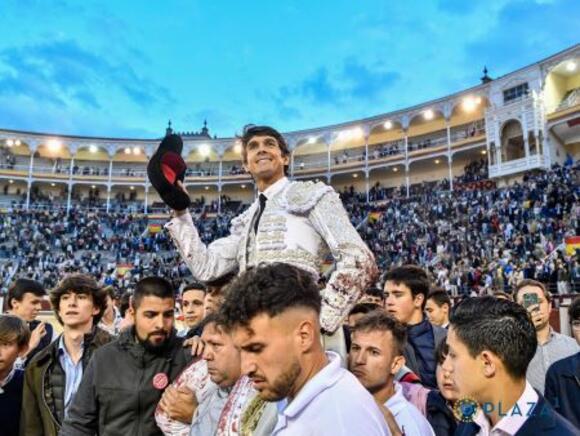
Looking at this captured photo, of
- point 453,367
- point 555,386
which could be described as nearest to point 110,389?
point 453,367

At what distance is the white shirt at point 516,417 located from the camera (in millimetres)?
1700

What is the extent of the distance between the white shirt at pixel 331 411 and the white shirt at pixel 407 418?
1081 millimetres

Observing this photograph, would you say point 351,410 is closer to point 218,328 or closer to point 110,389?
point 218,328

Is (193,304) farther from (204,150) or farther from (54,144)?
(54,144)

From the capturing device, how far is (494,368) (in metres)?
1.85

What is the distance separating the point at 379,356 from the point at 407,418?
348 millimetres

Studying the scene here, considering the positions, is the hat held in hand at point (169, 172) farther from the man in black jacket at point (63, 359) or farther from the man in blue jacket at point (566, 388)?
the man in blue jacket at point (566, 388)

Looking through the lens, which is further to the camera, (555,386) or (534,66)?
(534,66)

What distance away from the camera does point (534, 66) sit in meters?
28.6

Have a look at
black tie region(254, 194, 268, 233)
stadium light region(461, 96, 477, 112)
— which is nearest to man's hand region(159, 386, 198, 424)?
black tie region(254, 194, 268, 233)

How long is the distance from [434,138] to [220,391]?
120 feet

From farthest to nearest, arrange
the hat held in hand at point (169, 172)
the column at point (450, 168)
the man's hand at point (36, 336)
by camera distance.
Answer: the column at point (450, 168) < the man's hand at point (36, 336) < the hat held in hand at point (169, 172)

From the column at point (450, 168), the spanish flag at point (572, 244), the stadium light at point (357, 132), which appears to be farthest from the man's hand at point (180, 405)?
the stadium light at point (357, 132)

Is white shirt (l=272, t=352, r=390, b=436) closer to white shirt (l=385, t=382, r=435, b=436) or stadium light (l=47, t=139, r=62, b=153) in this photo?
white shirt (l=385, t=382, r=435, b=436)
